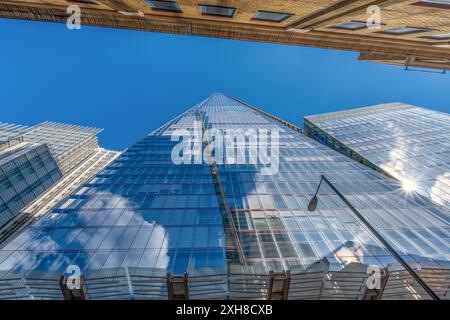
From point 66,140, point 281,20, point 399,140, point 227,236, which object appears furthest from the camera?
point 66,140

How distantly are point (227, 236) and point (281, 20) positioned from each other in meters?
16.4

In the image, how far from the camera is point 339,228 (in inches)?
787

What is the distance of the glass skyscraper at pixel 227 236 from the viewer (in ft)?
35.7

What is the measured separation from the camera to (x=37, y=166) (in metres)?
54.2

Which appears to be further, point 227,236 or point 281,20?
point 227,236

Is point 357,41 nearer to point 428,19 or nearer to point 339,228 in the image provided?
point 428,19

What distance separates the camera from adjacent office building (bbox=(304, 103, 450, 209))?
121ft

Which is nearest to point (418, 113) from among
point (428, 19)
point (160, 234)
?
point (428, 19)

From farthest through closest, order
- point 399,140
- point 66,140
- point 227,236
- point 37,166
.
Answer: point 66,140 → point 37,166 → point 399,140 → point 227,236

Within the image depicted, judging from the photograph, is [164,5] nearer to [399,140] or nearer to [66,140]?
[399,140]

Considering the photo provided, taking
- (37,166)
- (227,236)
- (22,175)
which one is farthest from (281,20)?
(37,166)
